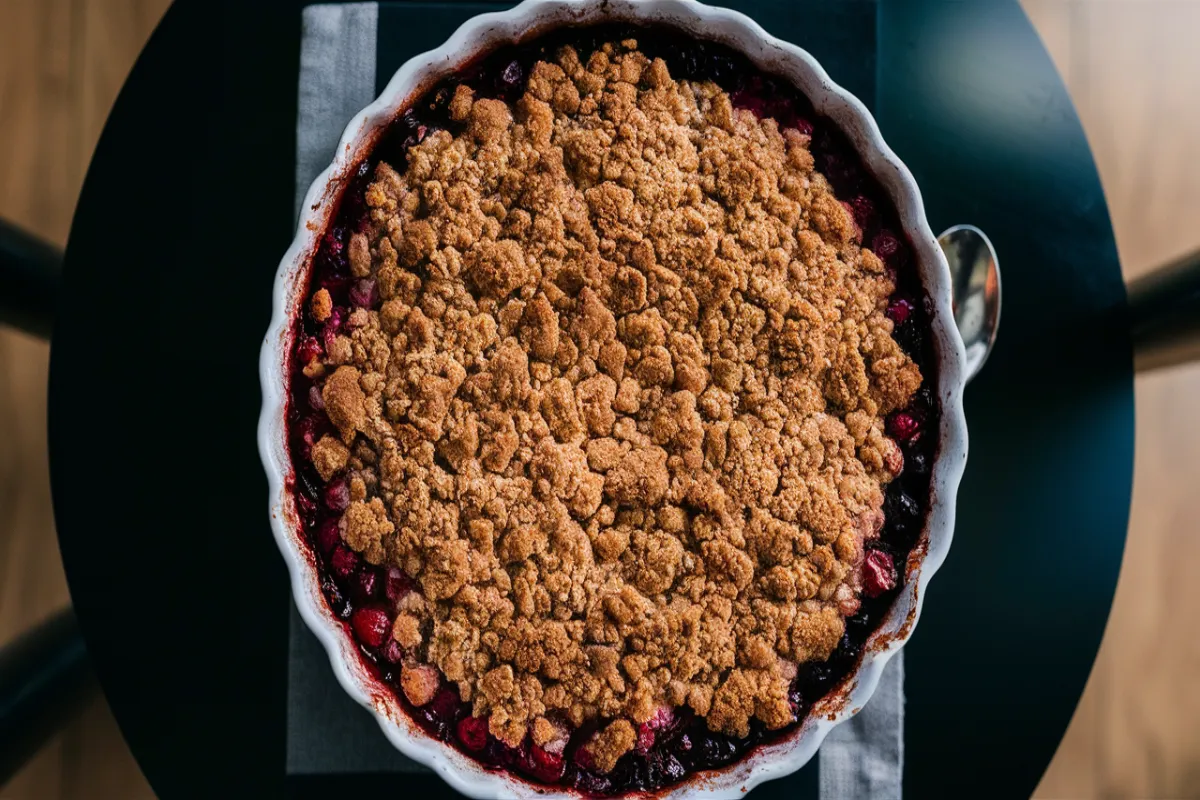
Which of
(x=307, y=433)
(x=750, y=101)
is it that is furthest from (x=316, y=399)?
(x=750, y=101)

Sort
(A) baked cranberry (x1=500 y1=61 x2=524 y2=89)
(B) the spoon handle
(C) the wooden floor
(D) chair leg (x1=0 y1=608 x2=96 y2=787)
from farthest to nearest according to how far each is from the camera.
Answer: (C) the wooden floor, (D) chair leg (x1=0 y1=608 x2=96 y2=787), (B) the spoon handle, (A) baked cranberry (x1=500 y1=61 x2=524 y2=89)

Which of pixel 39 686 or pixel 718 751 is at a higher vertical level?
pixel 718 751

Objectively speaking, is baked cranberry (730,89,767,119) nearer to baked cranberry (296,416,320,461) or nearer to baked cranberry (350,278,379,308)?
baked cranberry (350,278,379,308)

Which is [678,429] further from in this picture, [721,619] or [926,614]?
[926,614]

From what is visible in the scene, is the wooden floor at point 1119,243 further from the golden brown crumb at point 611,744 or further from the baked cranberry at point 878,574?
the golden brown crumb at point 611,744

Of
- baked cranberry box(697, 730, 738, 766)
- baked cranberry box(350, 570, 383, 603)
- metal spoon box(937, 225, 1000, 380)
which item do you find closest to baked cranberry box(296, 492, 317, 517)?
baked cranberry box(350, 570, 383, 603)

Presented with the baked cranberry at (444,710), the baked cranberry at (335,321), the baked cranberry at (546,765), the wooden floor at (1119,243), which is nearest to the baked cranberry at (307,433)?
the baked cranberry at (335,321)

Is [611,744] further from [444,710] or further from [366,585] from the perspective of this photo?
[366,585]
